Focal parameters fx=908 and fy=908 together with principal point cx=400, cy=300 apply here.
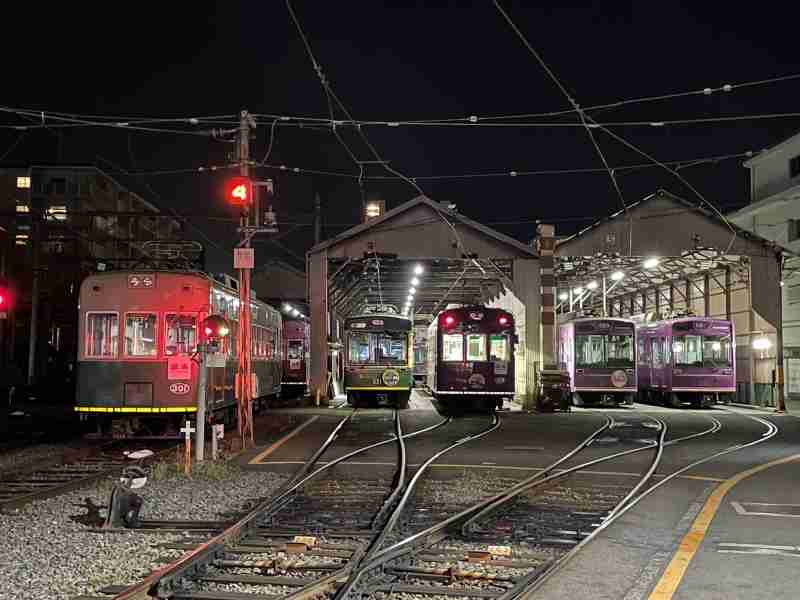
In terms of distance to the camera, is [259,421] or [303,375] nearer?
[259,421]

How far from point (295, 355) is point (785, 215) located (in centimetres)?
2314

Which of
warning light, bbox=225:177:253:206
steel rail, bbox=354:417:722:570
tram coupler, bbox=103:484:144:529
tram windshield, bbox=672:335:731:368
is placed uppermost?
warning light, bbox=225:177:253:206

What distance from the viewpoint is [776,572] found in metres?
6.90

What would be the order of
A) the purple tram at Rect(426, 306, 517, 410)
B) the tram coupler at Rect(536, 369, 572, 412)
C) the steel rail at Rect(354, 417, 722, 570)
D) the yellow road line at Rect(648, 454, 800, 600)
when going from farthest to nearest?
the tram coupler at Rect(536, 369, 572, 412) < the purple tram at Rect(426, 306, 517, 410) < the steel rail at Rect(354, 417, 722, 570) < the yellow road line at Rect(648, 454, 800, 600)

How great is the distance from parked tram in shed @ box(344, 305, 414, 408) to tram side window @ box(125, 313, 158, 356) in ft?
40.9

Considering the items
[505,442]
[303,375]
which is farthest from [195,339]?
[303,375]

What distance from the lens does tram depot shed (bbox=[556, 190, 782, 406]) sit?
31781 mm

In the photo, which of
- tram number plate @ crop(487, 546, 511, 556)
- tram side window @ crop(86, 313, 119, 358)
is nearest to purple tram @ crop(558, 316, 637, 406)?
A: tram side window @ crop(86, 313, 119, 358)

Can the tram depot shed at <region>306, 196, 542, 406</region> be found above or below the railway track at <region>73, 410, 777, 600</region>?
above

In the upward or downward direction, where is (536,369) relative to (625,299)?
downward

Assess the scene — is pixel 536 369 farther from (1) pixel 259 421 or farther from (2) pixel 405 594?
(2) pixel 405 594

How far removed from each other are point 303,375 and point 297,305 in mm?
3998

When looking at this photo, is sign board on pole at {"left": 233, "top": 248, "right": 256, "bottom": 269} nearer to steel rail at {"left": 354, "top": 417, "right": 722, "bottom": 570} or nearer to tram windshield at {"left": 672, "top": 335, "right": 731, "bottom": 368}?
steel rail at {"left": 354, "top": 417, "right": 722, "bottom": 570}

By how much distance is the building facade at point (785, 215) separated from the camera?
3916 centimetres
